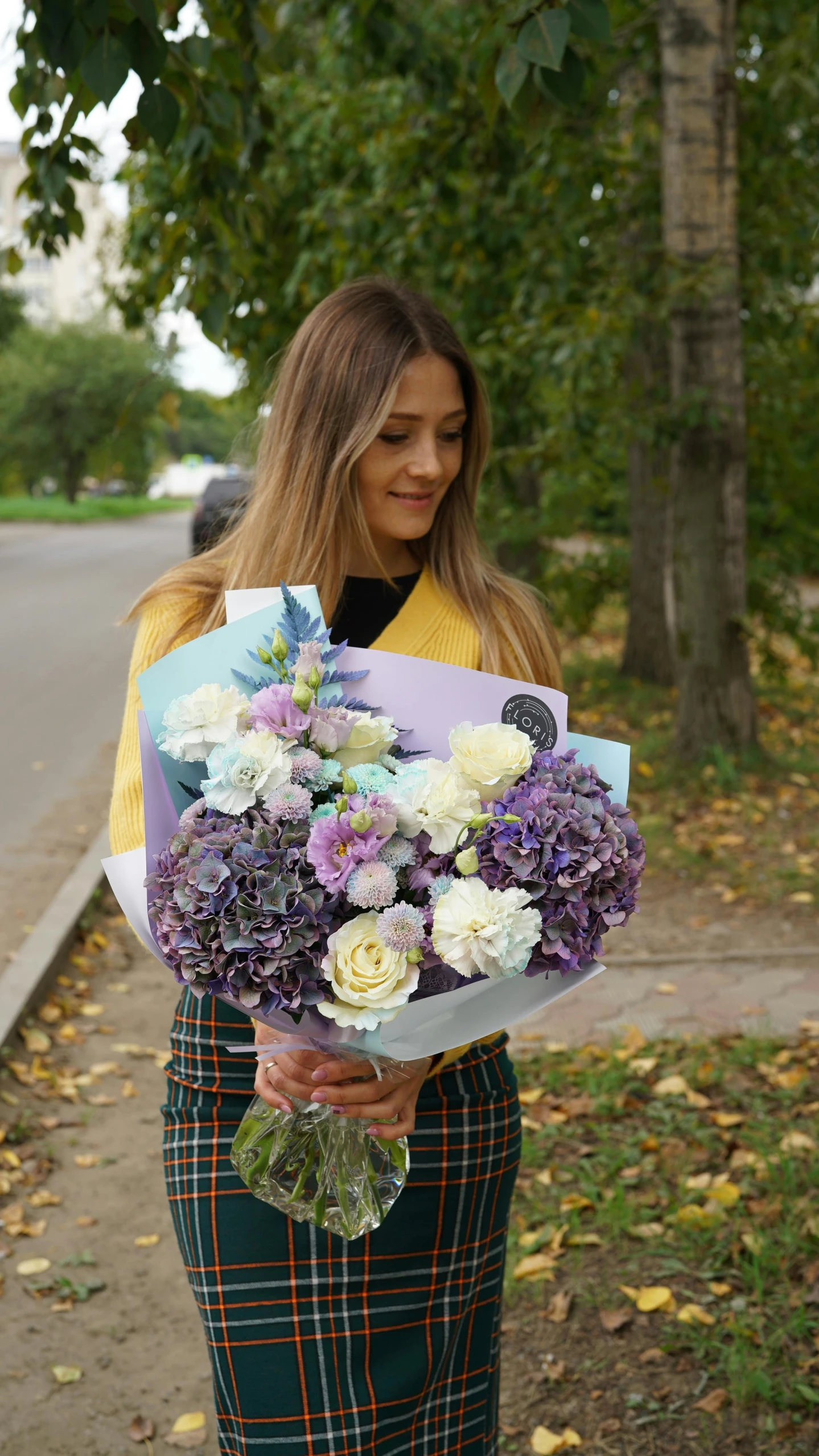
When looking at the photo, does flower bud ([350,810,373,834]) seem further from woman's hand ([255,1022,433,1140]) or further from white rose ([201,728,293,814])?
woman's hand ([255,1022,433,1140])

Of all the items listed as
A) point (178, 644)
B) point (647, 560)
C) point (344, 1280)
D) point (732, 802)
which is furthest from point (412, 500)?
point (647, 560)

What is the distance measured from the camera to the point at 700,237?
274 inches

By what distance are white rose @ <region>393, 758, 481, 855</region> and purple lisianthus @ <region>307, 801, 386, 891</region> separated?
0.06 metres

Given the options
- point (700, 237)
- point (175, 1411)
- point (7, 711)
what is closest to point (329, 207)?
point (700, 237)

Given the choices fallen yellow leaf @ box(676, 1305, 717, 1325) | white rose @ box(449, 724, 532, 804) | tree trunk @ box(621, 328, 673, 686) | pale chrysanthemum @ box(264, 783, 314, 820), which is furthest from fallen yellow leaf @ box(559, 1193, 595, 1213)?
tree trunk @ box(621, 328, 673, 686)

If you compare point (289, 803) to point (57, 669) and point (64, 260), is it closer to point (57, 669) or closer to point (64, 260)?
point (57, 669)

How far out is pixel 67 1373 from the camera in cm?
326

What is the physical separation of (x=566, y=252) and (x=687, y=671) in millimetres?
2358

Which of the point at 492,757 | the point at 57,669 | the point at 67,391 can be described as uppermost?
the point at 67,391

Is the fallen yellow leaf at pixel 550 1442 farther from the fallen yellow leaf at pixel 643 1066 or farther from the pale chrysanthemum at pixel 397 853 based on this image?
the pale chrysanthemum at pixel 397 853

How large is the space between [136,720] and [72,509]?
166 feet

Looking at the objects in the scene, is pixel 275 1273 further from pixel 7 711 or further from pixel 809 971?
pixel 7 711

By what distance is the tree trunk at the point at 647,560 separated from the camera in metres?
9.84

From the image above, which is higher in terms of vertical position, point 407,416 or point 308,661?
point 407,416
